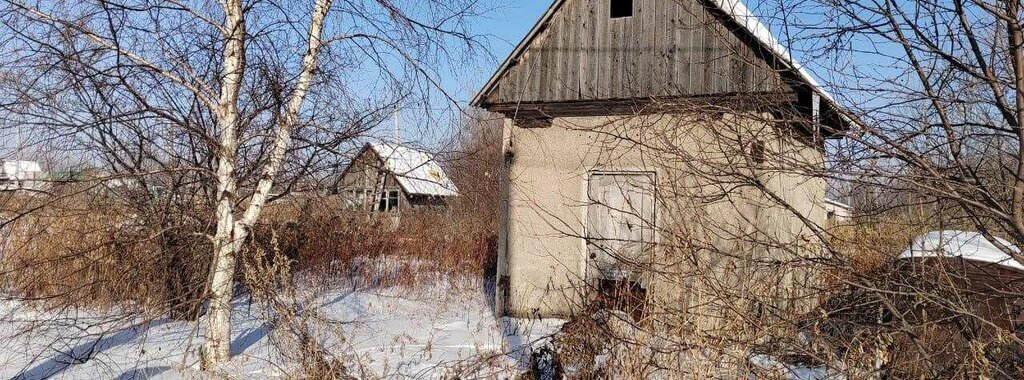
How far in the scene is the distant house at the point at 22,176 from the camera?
4797 mm

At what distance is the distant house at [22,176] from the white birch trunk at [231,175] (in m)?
1.21

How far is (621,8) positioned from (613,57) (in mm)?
696

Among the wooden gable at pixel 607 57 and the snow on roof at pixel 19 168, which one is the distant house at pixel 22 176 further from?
the wooden gable at pixel 607 57

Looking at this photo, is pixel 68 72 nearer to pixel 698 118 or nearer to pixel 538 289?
pixel 698 118

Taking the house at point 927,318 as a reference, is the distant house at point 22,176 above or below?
above

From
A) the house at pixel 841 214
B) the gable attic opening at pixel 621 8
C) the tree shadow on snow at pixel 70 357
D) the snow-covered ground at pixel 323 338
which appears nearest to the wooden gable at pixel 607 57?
the gable attic opening at pixel 621 8

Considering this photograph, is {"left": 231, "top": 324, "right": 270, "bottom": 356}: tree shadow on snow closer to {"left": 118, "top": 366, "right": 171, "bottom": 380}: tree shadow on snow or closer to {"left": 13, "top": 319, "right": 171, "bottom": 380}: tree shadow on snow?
{"left": 118, "top": 366, "right": 171, "bottom": 380}: tree shadow on snow

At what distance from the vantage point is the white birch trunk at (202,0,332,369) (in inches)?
218

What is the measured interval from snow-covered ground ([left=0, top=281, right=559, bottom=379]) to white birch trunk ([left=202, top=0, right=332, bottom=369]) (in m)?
0.23

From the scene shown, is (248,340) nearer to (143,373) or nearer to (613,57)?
(143,373)

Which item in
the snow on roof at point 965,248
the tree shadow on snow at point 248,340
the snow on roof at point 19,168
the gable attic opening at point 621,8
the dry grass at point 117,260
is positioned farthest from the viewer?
the gable attic opening at point 621,8

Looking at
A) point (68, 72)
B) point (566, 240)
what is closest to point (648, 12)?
point (566, 240)

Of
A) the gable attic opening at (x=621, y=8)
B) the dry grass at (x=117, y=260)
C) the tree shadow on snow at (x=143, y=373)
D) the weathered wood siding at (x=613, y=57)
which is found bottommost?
the tree shadow on snow at (x=143, y=373)

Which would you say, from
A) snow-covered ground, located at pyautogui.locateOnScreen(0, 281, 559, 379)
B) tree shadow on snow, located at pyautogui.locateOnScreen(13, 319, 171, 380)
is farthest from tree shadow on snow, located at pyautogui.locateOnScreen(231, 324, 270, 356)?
tree shadow on snow, located at pyautogui.locateOnScreen(13, 319, 171, 380)
